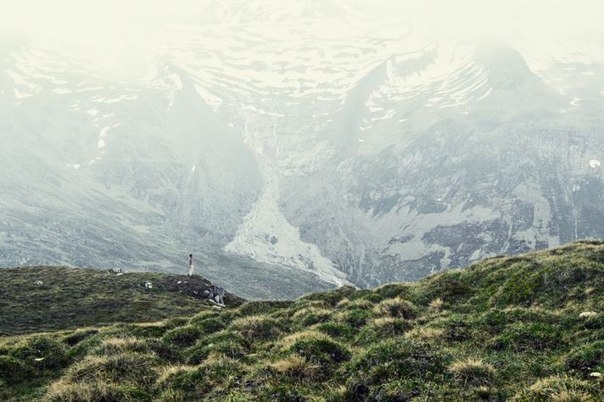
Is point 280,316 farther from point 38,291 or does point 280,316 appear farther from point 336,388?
point 38,291

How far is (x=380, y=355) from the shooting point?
17516 millimetres

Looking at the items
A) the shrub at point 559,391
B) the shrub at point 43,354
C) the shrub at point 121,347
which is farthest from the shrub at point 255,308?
the shrub at point 559,391

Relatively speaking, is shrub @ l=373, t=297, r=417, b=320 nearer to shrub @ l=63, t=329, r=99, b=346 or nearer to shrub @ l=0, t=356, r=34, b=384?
shrub @ l=0, t=356, r=34, b=384

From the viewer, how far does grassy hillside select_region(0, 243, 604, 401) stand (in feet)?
50.1

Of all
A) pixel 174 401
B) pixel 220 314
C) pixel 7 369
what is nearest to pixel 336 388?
pixel 174 401

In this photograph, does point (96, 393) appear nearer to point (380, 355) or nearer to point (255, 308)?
point (380, 355)

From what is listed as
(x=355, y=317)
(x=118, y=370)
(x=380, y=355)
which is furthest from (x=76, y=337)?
(x=380, y=355)

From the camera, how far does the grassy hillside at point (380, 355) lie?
1526 cm

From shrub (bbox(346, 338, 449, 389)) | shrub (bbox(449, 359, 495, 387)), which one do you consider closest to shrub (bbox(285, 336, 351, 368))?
shrub (bbox(346, 338, 449, 389))

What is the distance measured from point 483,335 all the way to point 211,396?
10.3m

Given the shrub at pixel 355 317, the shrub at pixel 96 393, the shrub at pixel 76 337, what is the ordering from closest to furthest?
the shrub at pixel 96 393, the shrub at pixel 355 317, the shrub at pixel 76 337

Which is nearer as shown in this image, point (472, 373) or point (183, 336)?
point (472, 373)

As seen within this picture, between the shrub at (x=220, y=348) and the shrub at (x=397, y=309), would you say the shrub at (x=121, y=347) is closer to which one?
the shrub at (x=220, y=348)

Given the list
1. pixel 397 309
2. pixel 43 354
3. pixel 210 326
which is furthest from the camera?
pixel 210 326
